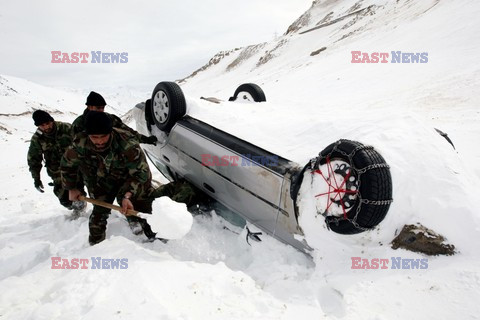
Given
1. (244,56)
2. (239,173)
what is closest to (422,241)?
(239,173)

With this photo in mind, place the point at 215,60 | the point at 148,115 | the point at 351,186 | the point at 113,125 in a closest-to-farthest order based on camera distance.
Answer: the point at 351,186 → the point at 113,125 → the point at 148,115 → the point at 215,60

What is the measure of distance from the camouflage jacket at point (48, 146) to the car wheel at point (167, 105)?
1338 millimetres

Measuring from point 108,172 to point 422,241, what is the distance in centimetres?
307

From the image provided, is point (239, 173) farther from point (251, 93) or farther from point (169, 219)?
point (251, 93)

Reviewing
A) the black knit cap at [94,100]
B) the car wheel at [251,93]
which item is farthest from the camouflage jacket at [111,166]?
the car wheel at [251,93]

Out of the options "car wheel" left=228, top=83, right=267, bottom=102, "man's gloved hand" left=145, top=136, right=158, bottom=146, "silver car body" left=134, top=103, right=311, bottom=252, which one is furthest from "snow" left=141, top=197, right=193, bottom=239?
"car wheel" left=228, top=83, right=267, bottom=102

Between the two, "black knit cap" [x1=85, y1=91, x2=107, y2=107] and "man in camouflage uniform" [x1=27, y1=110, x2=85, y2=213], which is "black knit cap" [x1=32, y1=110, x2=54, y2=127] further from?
"black knit cap" [x1=85, y1=91, x2=107, y2=107]

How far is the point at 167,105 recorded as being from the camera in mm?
3832

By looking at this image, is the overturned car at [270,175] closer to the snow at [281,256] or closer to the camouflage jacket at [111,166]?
the snow at [281,256]

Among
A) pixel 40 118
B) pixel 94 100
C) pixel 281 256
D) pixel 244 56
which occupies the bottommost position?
pixel 281 256

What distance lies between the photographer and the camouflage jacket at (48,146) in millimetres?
4164

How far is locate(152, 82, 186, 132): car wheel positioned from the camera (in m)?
3.72

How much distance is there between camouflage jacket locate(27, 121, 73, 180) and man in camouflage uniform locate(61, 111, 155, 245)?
0.97 metres

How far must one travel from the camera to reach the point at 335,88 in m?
9.92
